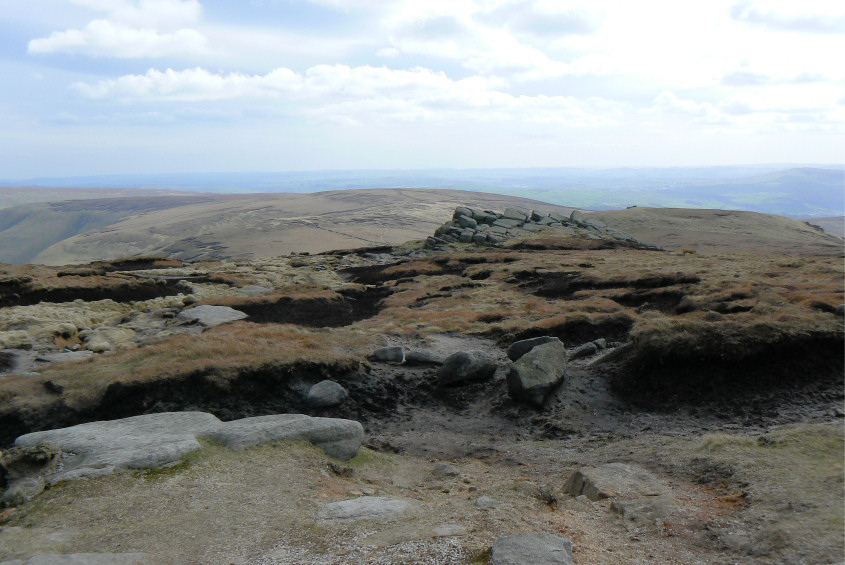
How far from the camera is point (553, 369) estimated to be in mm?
17094

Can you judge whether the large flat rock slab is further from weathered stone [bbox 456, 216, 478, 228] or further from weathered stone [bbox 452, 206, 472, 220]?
weathered stone [bbox 452, 206, 472, 220]

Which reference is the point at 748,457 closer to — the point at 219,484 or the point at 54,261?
the point at 219,484

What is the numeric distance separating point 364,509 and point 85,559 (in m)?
4.53

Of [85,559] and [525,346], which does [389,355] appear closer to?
[525,346]

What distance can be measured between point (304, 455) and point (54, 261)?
22337 centimetres

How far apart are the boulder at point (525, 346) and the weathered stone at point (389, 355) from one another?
4.67 m

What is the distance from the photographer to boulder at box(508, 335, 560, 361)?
19.5m

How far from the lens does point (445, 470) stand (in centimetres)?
1258

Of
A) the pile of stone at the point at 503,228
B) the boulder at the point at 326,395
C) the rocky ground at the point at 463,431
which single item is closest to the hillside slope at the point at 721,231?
the pile of stone at the point at 503,228

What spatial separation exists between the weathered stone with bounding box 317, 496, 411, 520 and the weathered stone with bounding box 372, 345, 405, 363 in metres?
10.7

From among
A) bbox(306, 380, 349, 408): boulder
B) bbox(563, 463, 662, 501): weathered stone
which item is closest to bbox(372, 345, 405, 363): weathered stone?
bbox(306, 380, 349, 408): boulder

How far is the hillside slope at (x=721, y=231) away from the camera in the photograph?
3199 inches

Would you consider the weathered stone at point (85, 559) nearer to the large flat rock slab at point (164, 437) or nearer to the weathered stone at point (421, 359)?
the large flat rock slab at point (164, 437)

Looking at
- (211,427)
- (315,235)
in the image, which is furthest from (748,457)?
(315,235)
